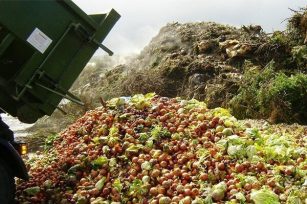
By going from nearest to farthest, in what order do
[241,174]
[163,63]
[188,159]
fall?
[241,174] → [188,159] → [163,63]

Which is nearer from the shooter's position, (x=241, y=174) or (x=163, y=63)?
(x=241, y=174)

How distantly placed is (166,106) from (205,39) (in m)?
6.43

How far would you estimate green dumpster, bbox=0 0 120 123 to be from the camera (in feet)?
19.9

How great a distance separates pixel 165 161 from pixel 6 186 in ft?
5.70

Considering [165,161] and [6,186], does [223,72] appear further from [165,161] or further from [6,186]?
[6,186]

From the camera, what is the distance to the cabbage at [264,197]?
4.92 metres

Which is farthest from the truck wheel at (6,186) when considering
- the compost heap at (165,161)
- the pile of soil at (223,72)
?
the pile of soil at (223,72)

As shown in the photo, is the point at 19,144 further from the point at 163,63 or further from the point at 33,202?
the point at 163,63

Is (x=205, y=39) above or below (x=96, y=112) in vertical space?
above

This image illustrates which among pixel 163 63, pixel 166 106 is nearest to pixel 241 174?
pixel 166 106

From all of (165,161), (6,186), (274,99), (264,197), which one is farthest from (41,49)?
(274,99)

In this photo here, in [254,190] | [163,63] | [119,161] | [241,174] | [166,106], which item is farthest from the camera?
[163,63]

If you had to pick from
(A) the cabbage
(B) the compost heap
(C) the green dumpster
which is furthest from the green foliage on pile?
(A) the cabbage

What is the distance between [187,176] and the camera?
19.2 ft
